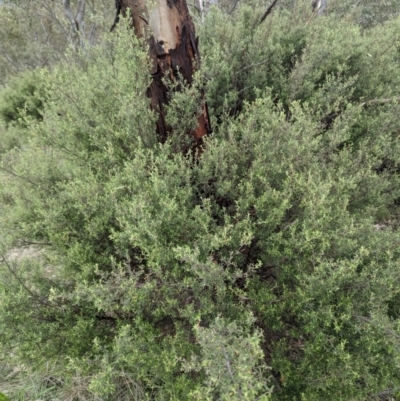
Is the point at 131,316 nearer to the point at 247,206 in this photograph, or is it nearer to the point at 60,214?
the point at 60,214

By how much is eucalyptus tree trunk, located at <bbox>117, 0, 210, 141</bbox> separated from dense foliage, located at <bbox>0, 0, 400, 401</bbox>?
130 millimetres

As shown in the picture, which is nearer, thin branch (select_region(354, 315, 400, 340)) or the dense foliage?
thin branch (select_region(354, 315, 400, 340))

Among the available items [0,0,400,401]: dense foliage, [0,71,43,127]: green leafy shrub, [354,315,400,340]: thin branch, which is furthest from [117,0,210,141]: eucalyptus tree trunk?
[0,71,43,127]: green leafy shrub

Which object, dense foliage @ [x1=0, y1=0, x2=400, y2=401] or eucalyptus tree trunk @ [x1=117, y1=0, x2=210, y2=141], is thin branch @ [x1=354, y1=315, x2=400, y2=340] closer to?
dense foliage @ [x1=0, y1=0, x2=400, y2=401]

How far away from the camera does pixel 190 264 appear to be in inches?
73.2

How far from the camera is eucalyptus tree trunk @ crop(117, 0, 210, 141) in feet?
7.22

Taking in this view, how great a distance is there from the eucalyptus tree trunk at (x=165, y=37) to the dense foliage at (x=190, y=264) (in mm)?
130

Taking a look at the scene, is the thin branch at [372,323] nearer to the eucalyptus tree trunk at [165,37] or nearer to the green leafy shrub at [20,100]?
the eucalyptus tree trunk at [165,37]

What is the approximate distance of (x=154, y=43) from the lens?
7.49 ft

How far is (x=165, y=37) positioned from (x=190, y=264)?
5.96ft

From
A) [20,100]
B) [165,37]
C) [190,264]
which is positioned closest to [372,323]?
[190,264]

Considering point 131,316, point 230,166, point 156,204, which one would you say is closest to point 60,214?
point 156,204

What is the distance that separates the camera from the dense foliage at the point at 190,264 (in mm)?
1734

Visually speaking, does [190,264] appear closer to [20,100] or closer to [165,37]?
[165,37]
